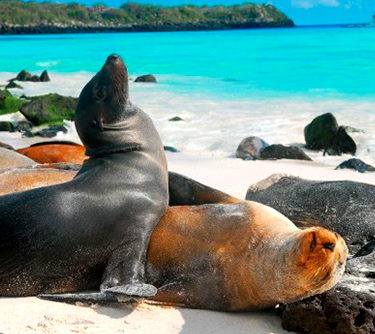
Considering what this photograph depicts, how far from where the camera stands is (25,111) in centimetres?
1357

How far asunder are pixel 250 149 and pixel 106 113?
236 inches

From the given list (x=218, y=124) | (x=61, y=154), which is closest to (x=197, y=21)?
(x=218, y=124)

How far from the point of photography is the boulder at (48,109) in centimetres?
1345

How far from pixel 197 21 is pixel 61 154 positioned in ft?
373

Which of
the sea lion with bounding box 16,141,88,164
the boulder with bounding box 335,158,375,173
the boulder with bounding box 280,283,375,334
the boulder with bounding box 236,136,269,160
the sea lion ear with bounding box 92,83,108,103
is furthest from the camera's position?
the boulder with bounding box 236,136,269,160

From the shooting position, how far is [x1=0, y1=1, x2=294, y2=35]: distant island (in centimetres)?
10288

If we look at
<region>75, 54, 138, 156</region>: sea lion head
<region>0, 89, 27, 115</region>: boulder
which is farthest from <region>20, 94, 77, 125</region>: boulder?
<region>75, 54, 138, 156</region>: sea lion head

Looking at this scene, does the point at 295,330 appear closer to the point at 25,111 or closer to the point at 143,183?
the point at 143,183

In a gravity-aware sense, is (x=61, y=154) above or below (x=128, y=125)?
below

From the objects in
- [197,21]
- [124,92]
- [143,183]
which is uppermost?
[124,92]

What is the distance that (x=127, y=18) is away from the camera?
11906 cm

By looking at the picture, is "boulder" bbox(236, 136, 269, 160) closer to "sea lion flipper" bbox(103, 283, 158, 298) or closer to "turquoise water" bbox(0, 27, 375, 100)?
"sea lion flipper" bbox(103, 283, 158, 298)

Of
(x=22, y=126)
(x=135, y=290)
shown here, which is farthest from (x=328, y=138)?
(x=135, y=290)

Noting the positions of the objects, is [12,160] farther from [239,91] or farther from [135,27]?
[135,27]
